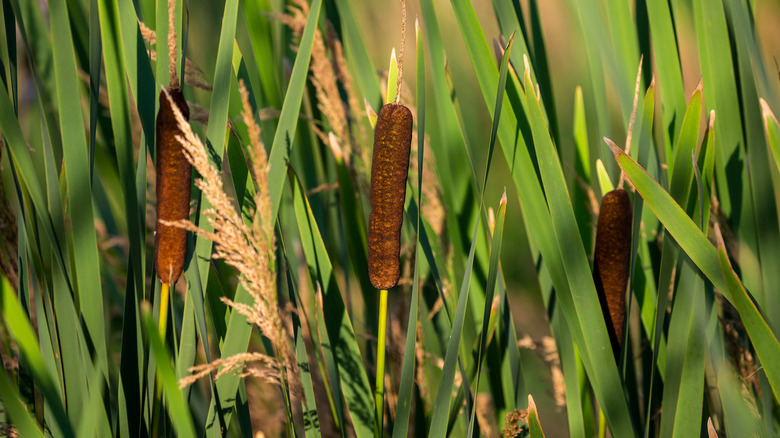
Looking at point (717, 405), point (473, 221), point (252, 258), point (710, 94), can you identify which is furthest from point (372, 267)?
point (717, 405)

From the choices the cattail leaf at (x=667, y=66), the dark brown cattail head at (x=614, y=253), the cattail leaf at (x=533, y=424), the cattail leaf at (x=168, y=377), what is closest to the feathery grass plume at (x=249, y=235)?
the cattail leaf at (x=168, y=377)

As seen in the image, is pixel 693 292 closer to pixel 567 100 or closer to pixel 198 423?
pixel 198 423

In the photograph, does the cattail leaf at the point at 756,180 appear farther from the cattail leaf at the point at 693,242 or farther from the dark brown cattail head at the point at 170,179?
the dark brown cattail head at the point at 170,179

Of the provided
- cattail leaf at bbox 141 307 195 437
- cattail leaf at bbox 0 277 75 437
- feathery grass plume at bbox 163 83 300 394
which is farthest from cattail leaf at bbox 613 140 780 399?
cattail leaf at bbox 0 277 75 437

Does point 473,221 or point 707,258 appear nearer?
point 707,258

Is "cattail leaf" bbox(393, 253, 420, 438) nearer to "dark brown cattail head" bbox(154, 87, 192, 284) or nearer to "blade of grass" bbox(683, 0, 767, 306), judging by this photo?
"dark brown cattail head" bbox(154, 87, 192, 284)
